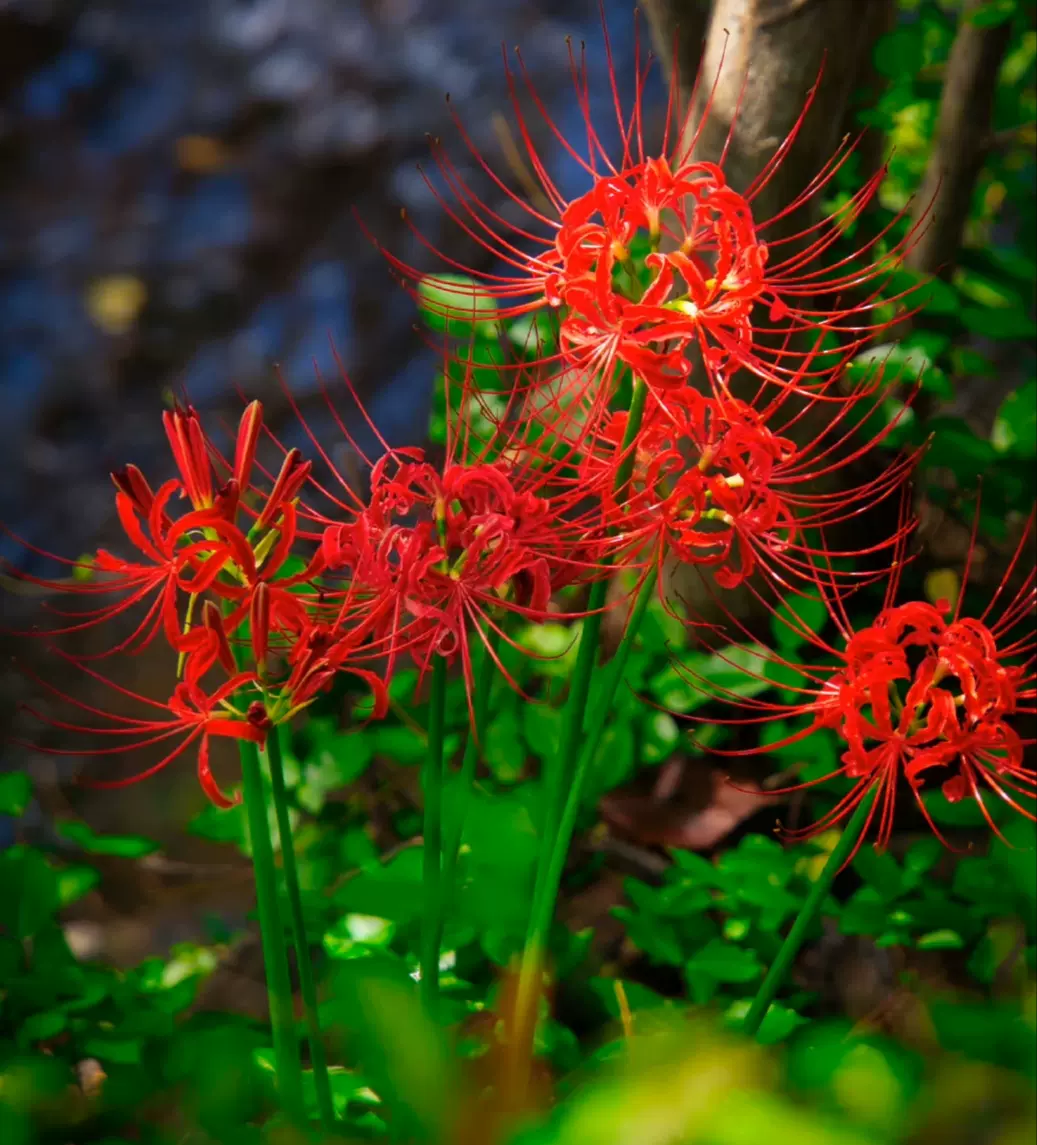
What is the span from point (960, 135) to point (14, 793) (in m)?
1.03

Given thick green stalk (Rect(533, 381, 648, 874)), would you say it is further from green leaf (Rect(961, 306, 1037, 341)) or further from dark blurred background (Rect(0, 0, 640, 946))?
dark blurred background (Rect(0, 0, 640, 946))

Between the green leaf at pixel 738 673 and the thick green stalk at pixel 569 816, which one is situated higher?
the thick green stalk at pixel 569 816

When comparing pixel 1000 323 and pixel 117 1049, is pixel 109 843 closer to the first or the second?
pixel 117 1049

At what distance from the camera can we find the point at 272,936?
0.51 meters

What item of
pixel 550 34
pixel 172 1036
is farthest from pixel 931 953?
pixel 550 34

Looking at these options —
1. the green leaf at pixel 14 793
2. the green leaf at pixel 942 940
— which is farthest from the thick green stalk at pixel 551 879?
the green leaf at pixel 14 793

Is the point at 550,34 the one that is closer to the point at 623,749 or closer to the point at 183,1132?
the point at 623,749

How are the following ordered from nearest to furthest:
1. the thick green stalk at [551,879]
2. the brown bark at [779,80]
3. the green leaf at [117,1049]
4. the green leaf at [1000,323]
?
the thick green stalk at [551,879], the green leaf at [117,1049], the brown bark at [779,80], the green leaf at [1000,323]

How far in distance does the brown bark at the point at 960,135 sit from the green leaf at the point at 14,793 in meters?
0.90

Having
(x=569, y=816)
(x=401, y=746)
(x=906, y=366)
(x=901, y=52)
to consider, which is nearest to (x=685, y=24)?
(x=901, y=52)

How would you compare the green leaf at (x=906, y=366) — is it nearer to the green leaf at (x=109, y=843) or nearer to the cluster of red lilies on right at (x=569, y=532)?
the cluster of red lilies on right at (x=569, y=532)

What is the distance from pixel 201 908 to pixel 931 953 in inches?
33.8

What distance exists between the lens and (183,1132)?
43 centimetres

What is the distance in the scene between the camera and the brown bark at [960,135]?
1.08m
